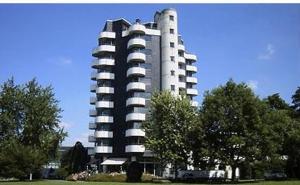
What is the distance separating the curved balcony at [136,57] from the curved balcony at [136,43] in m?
2.22

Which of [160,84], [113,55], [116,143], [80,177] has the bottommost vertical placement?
[80,177]

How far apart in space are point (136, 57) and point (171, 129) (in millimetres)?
37483

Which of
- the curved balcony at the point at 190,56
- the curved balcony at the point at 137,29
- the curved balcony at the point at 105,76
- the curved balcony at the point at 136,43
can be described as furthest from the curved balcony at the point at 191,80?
the curved balcony at the point at 105,76

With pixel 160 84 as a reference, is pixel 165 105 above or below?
below

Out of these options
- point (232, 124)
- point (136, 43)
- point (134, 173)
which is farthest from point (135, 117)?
point (232, 124)

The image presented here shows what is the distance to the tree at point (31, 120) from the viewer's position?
234 ft

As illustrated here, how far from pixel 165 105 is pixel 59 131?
17.7 meters

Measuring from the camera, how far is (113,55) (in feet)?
372

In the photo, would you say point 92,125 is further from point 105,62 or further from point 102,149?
point 105,62

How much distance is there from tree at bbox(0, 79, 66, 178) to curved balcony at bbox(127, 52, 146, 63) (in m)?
34.2

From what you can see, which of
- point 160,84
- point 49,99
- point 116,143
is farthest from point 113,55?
point 49,99

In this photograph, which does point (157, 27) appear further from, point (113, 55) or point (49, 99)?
point (49, 99)

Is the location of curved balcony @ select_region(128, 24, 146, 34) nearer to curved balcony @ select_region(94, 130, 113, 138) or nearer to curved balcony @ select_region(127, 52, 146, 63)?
curved balcony @ select_region(127, 52, 146, 63)

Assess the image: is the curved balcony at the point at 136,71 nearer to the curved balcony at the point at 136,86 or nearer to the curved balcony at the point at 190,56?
the curved balcony at the point at 136,86
